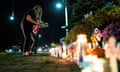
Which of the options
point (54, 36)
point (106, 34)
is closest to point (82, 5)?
point (106, 34)

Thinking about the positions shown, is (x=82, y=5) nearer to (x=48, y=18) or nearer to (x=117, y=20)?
(x=117, y=20)

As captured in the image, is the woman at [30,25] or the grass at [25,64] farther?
the woman at [30,25]

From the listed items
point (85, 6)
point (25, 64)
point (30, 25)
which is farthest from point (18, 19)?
point (25, 64)

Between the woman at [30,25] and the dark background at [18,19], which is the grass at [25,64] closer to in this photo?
the woman at [30,25]

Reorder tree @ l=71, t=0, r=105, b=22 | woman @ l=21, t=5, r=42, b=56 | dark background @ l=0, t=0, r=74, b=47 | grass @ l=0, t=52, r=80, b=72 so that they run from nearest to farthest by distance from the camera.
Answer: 1. grass @ l=0, t=52, r=80, b=72
2. woman @ l=21, t=5, r=42, b=56
3. tree @ l=71, t=0, r=105, b=22
4. dark background @ l=0, t=0, r=74, b=47

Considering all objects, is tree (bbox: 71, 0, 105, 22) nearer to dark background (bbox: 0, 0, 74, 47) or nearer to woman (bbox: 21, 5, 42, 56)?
woman (bbox: 21, 5, 42, 56)

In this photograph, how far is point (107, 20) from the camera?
12.0 metres

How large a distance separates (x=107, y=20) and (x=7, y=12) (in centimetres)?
3365

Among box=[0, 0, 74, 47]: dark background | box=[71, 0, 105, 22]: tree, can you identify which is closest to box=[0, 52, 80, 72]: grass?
box=[71, 0, 105, 22]: tree

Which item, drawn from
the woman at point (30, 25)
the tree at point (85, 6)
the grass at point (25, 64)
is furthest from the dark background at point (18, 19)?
the grass at point (25, 64)

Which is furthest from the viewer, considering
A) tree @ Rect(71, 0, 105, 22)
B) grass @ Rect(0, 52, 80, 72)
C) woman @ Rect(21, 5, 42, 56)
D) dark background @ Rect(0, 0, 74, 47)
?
dark background @ Rect(0, 0, 74, 47)

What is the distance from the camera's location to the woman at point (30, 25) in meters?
13.9

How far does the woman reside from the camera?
1388cm

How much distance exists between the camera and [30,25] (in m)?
14.1
